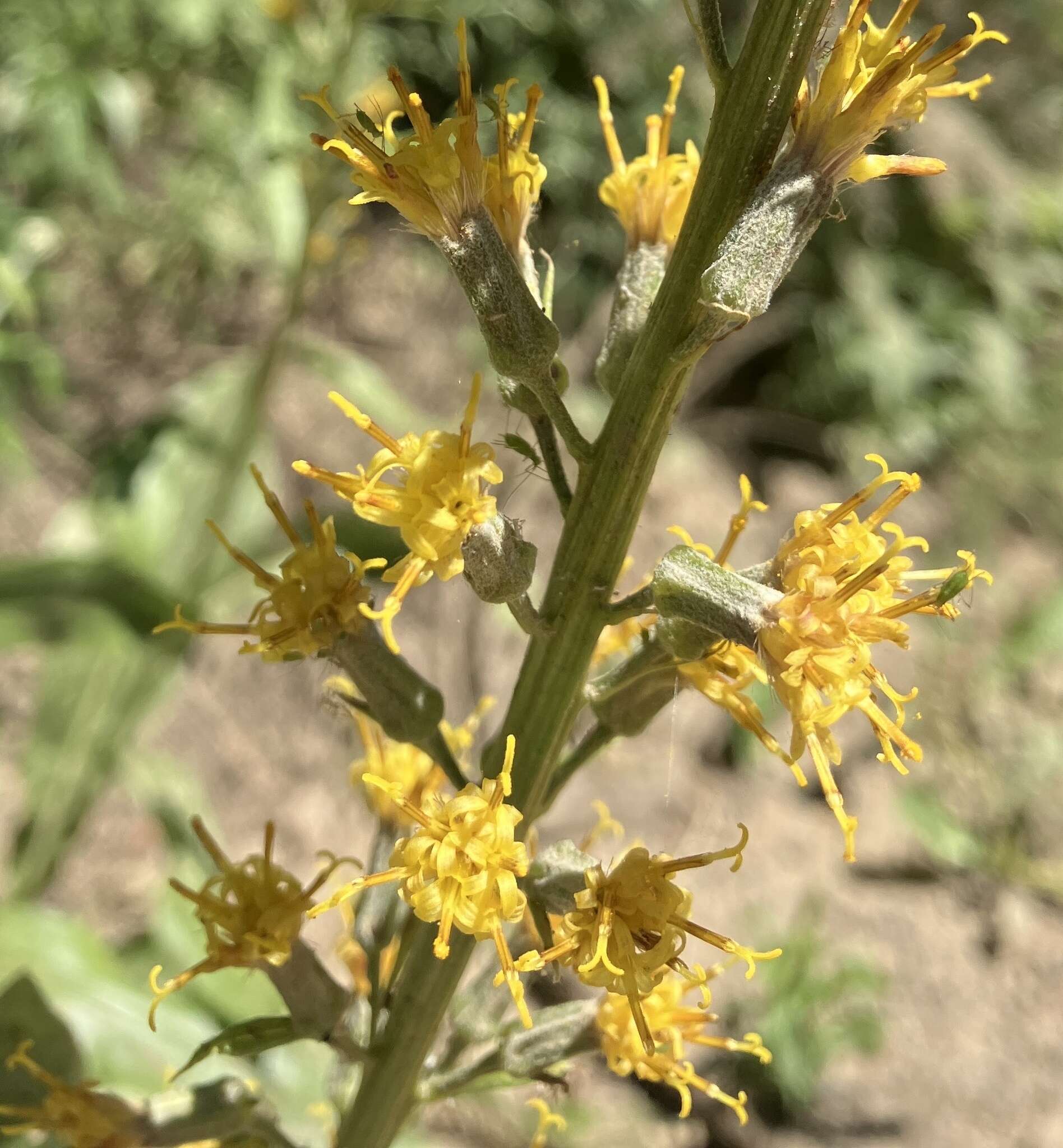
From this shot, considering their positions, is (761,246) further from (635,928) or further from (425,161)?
(635,928)

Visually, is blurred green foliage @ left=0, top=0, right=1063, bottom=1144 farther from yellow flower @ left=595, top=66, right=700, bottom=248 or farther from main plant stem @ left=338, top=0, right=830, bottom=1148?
main plant stem @ left=338, top=0, right=830, bottom=1148

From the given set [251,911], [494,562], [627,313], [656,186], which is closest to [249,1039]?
[251,911]

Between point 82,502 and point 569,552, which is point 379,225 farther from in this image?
point 569,552

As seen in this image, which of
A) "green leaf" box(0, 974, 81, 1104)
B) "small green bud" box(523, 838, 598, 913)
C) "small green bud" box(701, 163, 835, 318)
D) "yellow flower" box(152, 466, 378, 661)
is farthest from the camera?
"green leaf" box(0, 974, 81, 1104)

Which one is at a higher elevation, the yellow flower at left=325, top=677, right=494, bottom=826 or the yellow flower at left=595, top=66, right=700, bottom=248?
the yellow flower at left=595, top=66, right=700, bottom=248

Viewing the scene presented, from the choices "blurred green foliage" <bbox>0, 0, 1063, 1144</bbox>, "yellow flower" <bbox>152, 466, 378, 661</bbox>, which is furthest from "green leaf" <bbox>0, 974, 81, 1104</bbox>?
"yellow flower" <bbox>152, 466, 378, 661</bbox>

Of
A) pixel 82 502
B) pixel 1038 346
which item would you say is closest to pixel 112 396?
pixel 82 502
